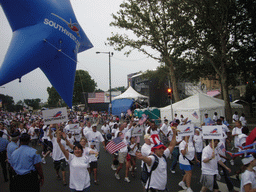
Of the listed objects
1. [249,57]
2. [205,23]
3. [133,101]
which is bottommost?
[133,101]

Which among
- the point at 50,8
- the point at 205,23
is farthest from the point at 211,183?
the point at 205,23

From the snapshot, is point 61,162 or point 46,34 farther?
point 61,162

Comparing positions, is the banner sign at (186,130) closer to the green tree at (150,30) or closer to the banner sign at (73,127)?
the banner sign at (73,127)

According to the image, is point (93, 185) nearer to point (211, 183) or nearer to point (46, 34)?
point (211, 183)

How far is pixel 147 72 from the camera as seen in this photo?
27750 millimetres

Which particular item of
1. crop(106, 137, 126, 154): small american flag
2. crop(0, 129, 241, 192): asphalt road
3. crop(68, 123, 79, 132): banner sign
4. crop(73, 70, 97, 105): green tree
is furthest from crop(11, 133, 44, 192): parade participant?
crop(73, 70, 97, 105): green tree

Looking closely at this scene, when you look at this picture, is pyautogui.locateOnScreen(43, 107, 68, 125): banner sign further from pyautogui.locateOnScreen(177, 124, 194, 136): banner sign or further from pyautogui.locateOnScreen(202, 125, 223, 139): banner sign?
Result: pyautogui.locateOnScreen(202, 125, 223, 139): banner sign

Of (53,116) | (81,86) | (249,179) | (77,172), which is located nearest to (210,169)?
(249,179)

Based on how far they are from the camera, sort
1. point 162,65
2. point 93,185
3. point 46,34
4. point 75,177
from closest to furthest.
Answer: point 75,177, point 46,34, point 93,185, point 162,65

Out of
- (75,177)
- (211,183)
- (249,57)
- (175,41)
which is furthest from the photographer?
(175,41)

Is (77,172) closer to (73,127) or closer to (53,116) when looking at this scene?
(53,116)

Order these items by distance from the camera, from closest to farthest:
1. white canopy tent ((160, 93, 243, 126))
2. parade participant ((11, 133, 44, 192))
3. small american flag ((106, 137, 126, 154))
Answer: parade participant ((11, 133, 44, 192)) → small american flag ((106, 137, 126, 154)) → white canopy tent ((160, 93, 243, 126))

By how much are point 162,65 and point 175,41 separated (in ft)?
20.4

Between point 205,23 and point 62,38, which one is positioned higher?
point 205,23
